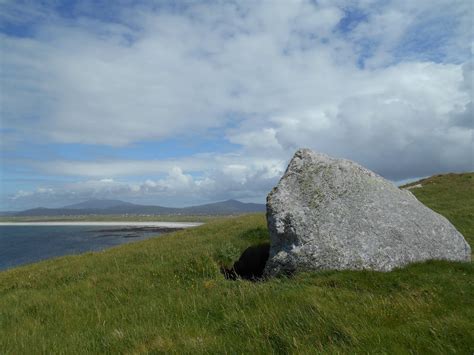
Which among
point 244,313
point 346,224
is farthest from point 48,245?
point 244,313

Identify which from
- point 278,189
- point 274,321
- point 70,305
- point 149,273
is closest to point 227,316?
point 274,321

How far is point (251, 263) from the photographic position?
15883 mm

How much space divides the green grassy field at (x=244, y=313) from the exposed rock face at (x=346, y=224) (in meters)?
0.89

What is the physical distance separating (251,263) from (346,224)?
501cm

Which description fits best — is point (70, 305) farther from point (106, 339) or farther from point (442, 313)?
point (442, 313)

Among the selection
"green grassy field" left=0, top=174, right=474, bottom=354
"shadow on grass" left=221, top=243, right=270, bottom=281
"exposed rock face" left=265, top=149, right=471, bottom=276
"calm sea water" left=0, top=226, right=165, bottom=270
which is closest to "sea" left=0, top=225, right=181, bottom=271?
"calm sea water" left=0, top=226, right=165, bottom=270

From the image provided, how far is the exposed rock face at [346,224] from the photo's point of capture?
12109 millimetres

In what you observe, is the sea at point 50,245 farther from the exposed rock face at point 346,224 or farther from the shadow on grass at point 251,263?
the exposed rock face at point 346,224

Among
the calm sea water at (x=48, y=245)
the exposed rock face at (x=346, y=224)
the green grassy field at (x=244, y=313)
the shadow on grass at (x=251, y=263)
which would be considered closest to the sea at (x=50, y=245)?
the calm sea water at (x=48, y=245)

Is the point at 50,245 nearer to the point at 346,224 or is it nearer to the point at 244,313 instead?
the point at 346,224

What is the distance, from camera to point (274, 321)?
666 centimetres

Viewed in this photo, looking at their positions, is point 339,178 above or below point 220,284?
above

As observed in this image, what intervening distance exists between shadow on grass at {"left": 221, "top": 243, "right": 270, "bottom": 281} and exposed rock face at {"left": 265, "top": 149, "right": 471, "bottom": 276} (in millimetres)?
2139

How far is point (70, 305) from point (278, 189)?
851cm
